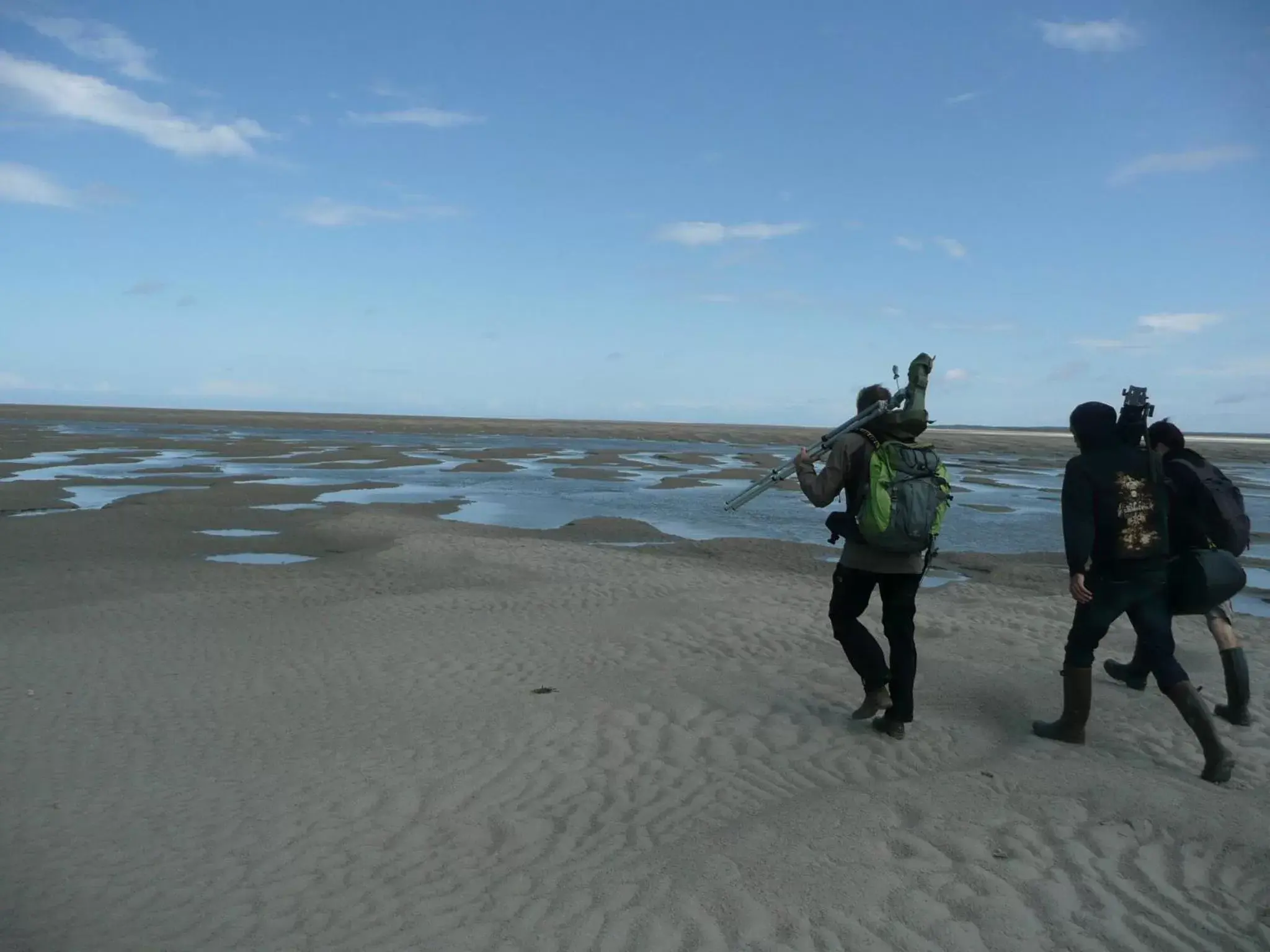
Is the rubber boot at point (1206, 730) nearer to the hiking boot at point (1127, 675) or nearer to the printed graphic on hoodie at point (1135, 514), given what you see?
the printed graphic on hoodie at point (1135, 514)

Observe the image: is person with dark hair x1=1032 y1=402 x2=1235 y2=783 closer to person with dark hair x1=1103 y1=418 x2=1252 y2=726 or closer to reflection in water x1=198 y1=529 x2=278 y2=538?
person with dark hair x1=1103 y1=418 x2=1252 y2=726

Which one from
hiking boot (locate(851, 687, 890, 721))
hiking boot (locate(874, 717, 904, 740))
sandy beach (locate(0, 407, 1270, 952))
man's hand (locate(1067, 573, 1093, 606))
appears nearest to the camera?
sandy beach (locate(0, 407, 1270, 952))

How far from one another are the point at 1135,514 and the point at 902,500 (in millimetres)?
1334

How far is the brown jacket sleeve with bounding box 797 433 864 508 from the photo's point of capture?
17.1 feet

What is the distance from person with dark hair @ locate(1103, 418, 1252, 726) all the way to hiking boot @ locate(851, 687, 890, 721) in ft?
6.40

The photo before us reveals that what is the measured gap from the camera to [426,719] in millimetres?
6383

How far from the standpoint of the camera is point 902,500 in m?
5.02

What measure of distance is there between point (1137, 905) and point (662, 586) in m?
8.37

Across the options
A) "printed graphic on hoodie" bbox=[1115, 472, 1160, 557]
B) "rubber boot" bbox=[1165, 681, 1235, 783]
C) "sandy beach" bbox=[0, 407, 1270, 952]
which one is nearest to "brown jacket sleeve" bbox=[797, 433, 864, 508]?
"printed graphic on hoodie" bbox=[1115, 472, 1160, 557]

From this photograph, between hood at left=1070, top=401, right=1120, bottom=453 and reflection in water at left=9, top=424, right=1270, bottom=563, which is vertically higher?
hood at left=1070, top=401, right=1120, bottom=453

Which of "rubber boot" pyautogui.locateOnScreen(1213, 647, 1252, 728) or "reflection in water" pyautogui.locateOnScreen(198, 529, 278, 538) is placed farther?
"reflection in water" pyautogui.locateOnScreen(198, 529, 278, 538)

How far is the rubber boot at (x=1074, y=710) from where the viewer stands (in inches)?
217

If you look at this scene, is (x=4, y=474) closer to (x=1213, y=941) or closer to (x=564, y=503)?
(x=564, y=503)

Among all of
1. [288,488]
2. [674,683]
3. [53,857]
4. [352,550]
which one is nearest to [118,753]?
[53,857]
